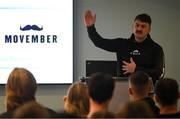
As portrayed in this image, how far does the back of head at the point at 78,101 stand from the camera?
8.89 feet

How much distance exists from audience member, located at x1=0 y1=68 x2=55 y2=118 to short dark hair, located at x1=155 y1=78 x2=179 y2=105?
0.91 metres

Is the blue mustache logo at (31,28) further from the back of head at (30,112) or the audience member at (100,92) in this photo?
the back of head at (30,112)

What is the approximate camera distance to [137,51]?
477cm

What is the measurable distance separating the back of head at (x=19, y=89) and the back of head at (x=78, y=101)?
0.99 ft

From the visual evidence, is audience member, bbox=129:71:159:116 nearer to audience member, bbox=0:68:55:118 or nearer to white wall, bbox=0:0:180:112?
audience member, bbox=0:68:55:118

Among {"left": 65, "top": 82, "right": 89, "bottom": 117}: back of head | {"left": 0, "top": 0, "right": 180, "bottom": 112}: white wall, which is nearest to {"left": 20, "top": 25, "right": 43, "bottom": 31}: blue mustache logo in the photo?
{"left": 0, "top": 0, "right": 180, "bottom": 112}: white wall

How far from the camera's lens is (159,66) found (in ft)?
14.9

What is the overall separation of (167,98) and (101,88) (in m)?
0.51

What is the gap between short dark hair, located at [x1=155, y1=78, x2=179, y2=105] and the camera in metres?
2.81

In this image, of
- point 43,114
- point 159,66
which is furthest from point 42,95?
point 43,114

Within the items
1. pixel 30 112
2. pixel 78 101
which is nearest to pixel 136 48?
pixel 78 101

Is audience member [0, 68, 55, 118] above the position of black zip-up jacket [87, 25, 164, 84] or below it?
below

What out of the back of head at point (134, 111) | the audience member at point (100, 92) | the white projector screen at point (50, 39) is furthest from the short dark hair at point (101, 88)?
the white projector screen at point (50, 39)

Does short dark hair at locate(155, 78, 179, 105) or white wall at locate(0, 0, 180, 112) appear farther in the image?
white wall at locate(0, 0, 180, 112)
